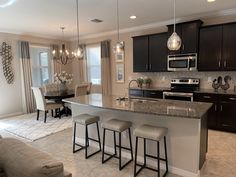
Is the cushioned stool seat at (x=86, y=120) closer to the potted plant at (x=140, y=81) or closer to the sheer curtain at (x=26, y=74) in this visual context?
the potted plant at (x=140, y=81)

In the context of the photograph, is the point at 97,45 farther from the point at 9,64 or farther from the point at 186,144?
the point at 186,144

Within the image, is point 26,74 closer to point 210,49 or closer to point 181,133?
point 181,133

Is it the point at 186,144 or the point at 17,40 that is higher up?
the point at 17,40

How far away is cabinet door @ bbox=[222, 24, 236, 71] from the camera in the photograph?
4.04m

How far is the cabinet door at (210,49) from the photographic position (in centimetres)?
420

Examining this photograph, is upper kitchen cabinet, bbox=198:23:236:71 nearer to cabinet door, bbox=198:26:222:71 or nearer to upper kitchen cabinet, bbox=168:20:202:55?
cabinet door, bbox=198:26:222:71

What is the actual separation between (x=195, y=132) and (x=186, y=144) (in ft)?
0.73

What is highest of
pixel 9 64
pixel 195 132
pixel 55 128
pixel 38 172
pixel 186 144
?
pixel 9 64

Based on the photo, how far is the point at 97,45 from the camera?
694 centimetres

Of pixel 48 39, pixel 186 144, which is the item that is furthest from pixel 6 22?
pixel 186 144

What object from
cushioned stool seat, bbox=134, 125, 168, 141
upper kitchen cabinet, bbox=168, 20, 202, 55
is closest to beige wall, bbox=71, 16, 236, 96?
upper kitchen cabinet, bbox=168, 20, 202, 55

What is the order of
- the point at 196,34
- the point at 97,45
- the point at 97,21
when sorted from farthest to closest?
the point at 97,45 → the point at 97,21 → the point at 196,34

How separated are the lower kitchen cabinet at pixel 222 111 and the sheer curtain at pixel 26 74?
212 inches

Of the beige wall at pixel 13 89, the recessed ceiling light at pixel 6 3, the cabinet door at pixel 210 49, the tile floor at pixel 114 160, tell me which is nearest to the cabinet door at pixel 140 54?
the cabinet door at pixel 210 49
